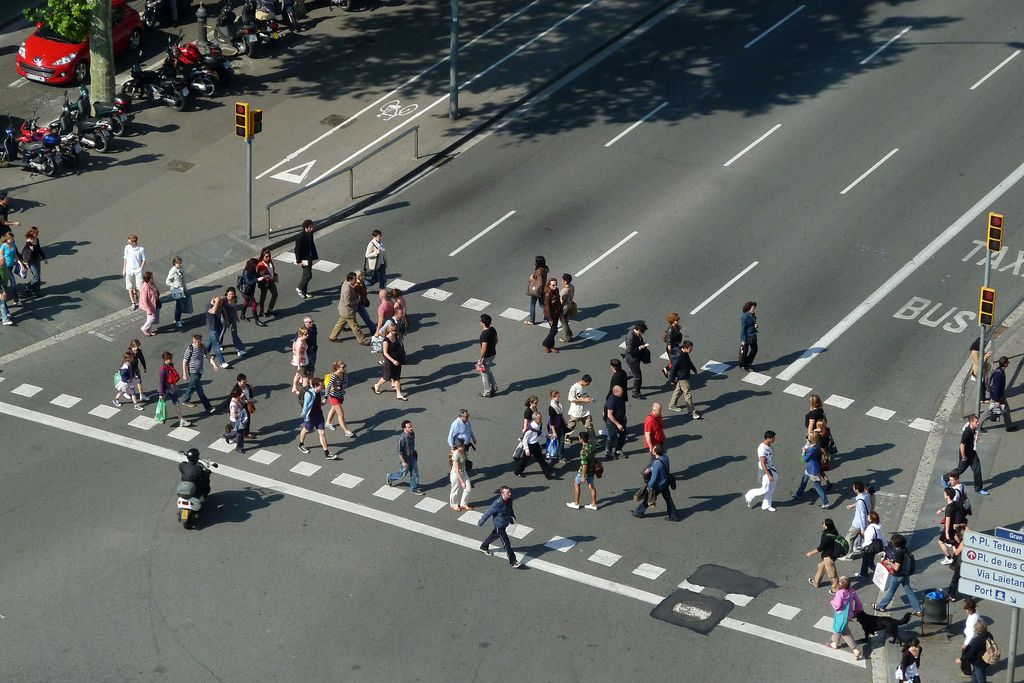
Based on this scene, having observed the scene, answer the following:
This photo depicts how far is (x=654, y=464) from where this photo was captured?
100 ft

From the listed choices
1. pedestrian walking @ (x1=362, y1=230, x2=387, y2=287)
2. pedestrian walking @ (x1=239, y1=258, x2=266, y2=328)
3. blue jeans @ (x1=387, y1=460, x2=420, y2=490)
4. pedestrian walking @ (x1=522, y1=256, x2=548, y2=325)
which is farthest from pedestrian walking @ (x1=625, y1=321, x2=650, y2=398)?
pedestrian walking @ (x1=239, y1=258, x2=266, y2=328)

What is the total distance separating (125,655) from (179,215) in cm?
1653

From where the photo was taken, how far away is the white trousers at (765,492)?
31.0m

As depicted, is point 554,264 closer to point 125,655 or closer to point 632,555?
point 632,555

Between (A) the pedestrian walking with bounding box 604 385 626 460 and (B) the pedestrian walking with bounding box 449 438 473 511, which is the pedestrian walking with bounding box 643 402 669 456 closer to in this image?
(A) the pedestrian walking with bounding box 604 385 626 460

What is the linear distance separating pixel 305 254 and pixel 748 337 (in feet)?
33.2

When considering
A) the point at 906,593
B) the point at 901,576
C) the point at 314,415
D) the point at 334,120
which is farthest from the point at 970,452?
the point at 334,120

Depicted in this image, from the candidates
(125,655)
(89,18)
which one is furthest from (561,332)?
(89,18)

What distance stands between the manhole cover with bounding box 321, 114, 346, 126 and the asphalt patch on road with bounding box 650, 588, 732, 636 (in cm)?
2064

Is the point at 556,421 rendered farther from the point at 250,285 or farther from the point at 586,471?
the point at 250,285

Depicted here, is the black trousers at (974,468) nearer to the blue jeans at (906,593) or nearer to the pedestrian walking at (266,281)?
the blue jeans at (906,593)

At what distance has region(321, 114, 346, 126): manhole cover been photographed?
45344mm

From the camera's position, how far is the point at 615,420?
32.5 meters

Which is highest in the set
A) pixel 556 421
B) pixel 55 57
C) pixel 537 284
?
pixel 55 57
